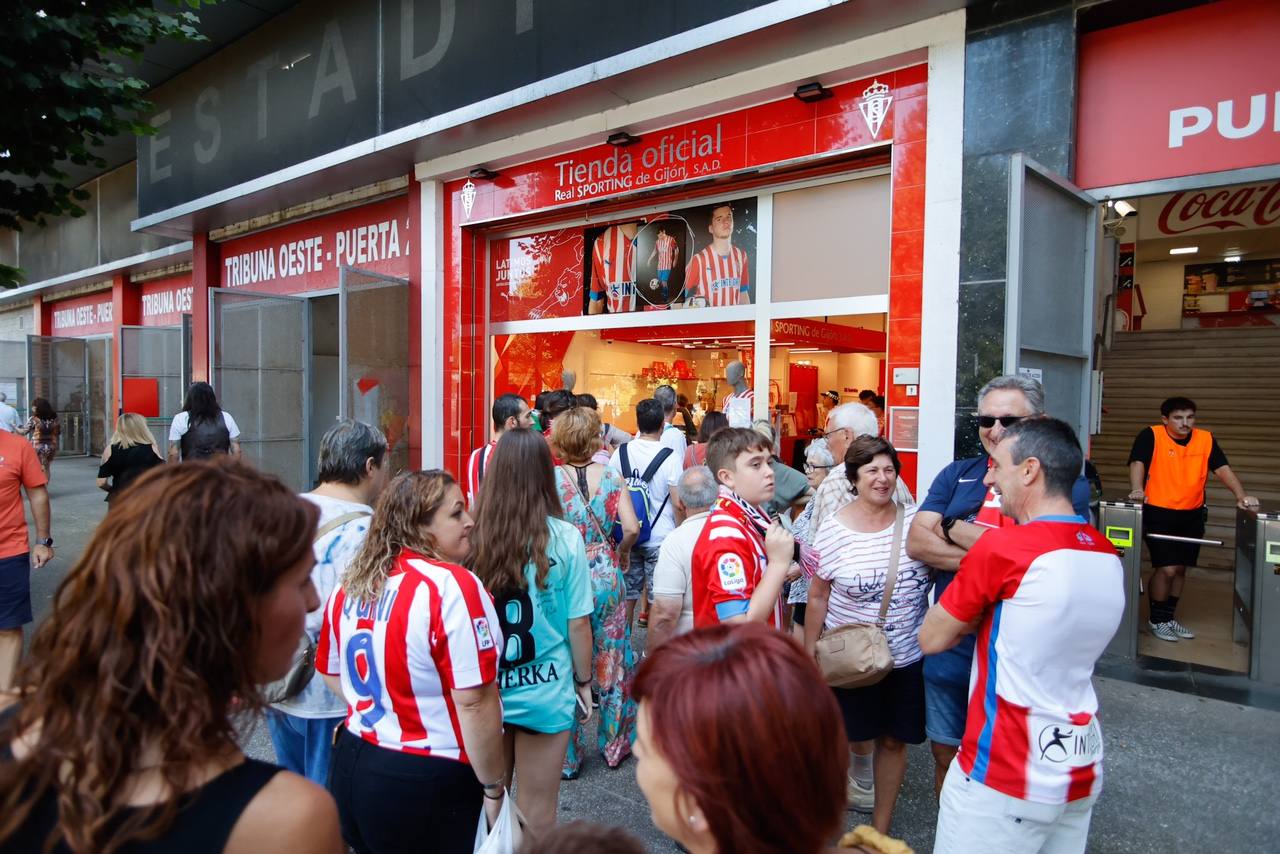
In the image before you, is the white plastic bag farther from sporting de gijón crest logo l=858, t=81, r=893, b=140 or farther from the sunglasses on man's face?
sporting de gijón crest logo l=858, t=81, r=893, b=140

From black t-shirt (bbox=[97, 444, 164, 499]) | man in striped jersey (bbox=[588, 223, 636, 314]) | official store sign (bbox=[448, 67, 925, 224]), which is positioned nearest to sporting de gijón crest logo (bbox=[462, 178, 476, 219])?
official store sign (bbox=[448, 67, 925, 224])

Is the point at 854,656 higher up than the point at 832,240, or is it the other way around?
the point at 832,240

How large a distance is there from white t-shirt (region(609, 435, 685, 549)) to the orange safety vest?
4.63m

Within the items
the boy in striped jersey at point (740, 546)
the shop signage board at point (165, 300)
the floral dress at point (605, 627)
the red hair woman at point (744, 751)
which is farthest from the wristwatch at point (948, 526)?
the shop signage board at point (165, 300)

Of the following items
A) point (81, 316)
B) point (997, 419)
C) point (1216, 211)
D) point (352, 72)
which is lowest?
point (997, 419)

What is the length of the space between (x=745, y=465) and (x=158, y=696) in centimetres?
225

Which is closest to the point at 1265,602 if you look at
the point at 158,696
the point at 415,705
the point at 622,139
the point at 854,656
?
the point at 854,656

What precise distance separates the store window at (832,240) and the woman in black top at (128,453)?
5843mm

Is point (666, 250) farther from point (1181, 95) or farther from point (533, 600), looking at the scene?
point (533, 600)

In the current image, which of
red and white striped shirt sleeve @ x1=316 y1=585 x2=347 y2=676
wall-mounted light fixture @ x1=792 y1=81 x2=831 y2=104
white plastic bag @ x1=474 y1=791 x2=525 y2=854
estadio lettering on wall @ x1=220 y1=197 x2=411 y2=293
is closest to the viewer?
white plastic bag @ x1=474 y1=791 x2=525 y2=854

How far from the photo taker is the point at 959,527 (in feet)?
9.68

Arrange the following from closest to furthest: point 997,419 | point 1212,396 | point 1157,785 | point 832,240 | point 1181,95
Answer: point 997,419
point 1157,785
point 1181,95
point 832,240
point 1212,396

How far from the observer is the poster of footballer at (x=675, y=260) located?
7012 mm

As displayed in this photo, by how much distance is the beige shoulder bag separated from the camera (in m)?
2.85
